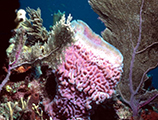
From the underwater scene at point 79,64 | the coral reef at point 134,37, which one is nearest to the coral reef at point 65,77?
the underwater scene at point 79,64

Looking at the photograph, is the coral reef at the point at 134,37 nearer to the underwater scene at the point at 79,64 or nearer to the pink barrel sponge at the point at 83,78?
the underwater scene at the point at 79,64

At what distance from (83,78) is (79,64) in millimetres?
243

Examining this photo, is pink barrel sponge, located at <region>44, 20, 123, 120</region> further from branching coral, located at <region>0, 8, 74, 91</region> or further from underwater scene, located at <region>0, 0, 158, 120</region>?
branching coral, located at <region>0, 8, 74, 91</region>

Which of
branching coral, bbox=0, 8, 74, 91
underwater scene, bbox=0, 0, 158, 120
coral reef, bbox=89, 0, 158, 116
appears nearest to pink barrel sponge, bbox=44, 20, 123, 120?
underwater scene, bbox=0, 0, 158, 120

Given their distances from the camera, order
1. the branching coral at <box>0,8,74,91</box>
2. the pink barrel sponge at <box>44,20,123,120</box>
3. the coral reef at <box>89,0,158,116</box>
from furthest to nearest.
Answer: the coral reef at <box>89,0,158,116</box> < the pink barrel sponge at <box>44,20,123,120</box> < the branching coral at <box>0,8,74,91</box>

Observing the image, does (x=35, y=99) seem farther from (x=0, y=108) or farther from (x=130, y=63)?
(x=130, y=63)

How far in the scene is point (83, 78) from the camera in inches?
81.9

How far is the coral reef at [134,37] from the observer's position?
9.59 feet

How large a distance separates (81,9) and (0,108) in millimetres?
65659

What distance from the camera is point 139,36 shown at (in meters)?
3.13

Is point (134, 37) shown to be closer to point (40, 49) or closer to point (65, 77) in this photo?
point (65, 77)

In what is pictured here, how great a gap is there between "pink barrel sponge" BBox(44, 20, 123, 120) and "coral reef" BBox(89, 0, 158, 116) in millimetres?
1194

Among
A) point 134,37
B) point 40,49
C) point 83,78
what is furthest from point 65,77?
point 134,37

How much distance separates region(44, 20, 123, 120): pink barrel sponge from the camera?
6.86 feet
